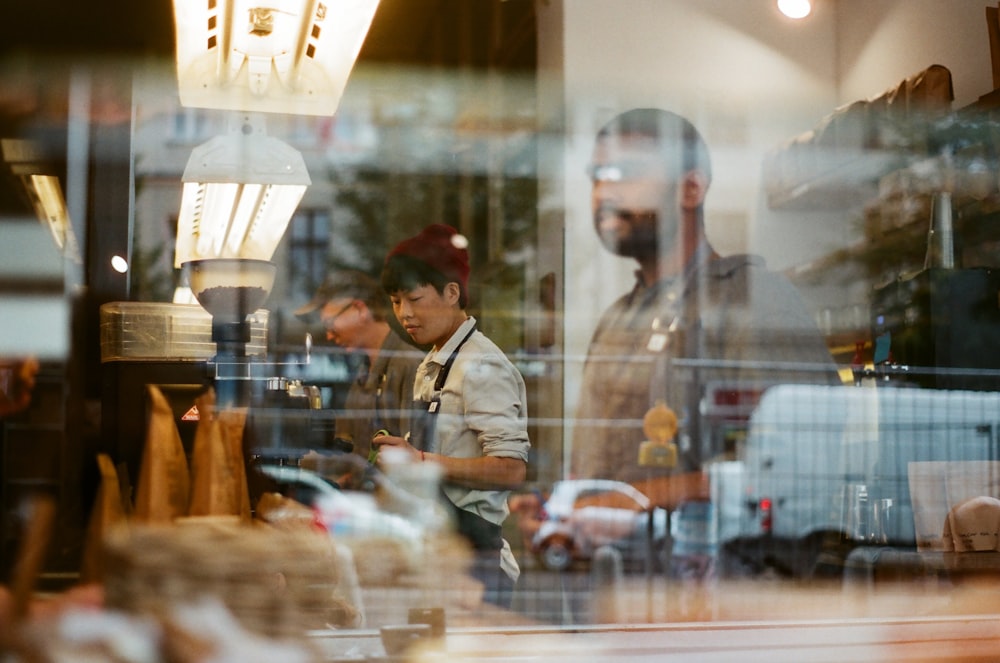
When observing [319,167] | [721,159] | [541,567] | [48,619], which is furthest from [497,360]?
[319,167]

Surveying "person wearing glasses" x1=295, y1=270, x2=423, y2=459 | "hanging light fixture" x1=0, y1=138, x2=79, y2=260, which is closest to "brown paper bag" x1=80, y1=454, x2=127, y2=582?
Answer: "person wearing glasses" x1=295, y1=270, x2=423, y2=459

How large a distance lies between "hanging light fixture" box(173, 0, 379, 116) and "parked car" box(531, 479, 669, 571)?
167 centimetres

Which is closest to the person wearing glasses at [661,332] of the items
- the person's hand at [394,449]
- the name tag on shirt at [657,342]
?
the name tag on shirt at [657,342]

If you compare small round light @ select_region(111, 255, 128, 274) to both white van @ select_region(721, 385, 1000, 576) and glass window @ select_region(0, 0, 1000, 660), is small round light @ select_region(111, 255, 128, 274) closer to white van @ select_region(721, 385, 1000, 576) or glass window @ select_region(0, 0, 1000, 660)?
glass window @ select_region(0, 0, 1000, 660)

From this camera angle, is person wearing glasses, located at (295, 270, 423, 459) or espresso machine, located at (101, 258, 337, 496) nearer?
espresso machine, located at (101, 258, 337, 496)

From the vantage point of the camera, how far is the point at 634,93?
159 inches

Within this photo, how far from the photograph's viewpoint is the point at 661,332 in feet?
11.1

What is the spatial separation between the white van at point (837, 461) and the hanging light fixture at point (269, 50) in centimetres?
172

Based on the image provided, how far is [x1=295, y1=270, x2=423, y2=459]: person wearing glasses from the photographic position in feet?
9.07

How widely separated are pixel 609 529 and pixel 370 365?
1.01 meters

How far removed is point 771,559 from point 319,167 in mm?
3336

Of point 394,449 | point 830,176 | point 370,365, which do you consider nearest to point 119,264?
point 394,449

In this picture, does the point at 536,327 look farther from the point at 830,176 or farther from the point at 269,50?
the point at 269,50

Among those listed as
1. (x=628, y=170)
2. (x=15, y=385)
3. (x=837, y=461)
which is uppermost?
(x=628, y=170)
